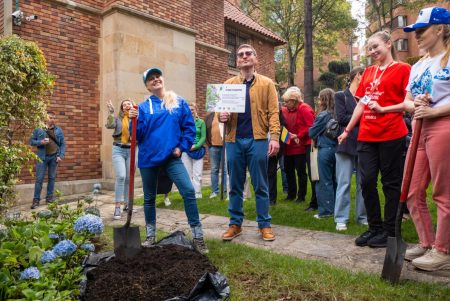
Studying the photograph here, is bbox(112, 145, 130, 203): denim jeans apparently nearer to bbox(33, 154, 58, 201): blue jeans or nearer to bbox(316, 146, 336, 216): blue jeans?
bbox(33, 154, 58, 201): blue jeans

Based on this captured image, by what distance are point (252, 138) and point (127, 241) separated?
70.9 inches

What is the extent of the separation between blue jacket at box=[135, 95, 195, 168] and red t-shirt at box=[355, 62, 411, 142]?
1.96 meters

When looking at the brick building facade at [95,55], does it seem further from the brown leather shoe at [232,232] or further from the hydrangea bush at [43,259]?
the brown leather shoe at [232,232]

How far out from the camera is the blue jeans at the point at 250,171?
13.9 feet

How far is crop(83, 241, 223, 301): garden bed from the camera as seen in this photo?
2.58 m

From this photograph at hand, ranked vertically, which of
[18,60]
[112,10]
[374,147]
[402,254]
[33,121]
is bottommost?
[402,254]

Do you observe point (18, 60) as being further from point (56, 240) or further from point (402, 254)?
point (402, 254)

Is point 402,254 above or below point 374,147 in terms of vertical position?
below

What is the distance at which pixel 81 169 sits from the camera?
9070 millimetres

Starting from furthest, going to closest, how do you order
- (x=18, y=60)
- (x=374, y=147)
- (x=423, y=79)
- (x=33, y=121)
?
(x=33, y=121) → (x=18, y=60) → (x=374, y=147) → (x=423, y=79)

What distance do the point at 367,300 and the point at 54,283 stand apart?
7.44 feet

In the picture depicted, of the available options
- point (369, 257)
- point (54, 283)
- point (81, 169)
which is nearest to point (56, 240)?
point (54, 283)

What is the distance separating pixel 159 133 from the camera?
12.9 feet

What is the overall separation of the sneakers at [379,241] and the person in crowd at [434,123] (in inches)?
20.2
